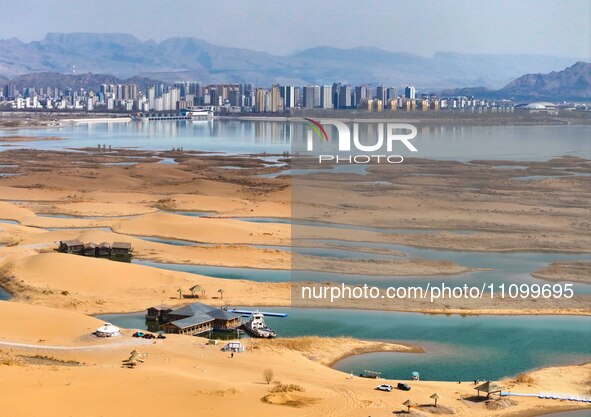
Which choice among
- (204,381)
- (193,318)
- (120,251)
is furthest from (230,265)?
(204,381)

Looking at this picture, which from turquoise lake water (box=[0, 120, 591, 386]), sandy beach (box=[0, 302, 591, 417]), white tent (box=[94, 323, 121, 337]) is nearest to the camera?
sandy beach (box=[0, 302, 591, 417])

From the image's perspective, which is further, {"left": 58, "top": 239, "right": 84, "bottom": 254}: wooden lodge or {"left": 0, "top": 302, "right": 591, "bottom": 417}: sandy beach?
{"left": 58, "top": 239, "right": 84, "bottom": 254}: wooden lodge

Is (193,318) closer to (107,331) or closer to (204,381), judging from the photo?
(107,331)

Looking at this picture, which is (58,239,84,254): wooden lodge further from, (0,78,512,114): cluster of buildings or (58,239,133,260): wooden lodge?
(0,78,512,114): cluster of buildings

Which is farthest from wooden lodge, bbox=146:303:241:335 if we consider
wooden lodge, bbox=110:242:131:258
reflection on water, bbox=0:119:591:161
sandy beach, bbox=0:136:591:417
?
reflection on water, bbox=0:119:591:161

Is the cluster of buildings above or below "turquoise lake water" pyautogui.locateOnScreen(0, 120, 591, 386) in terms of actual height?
above

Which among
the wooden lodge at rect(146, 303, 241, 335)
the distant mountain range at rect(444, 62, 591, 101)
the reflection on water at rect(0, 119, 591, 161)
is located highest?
the distant mountain range at rect(444, 62, 591, 101)
